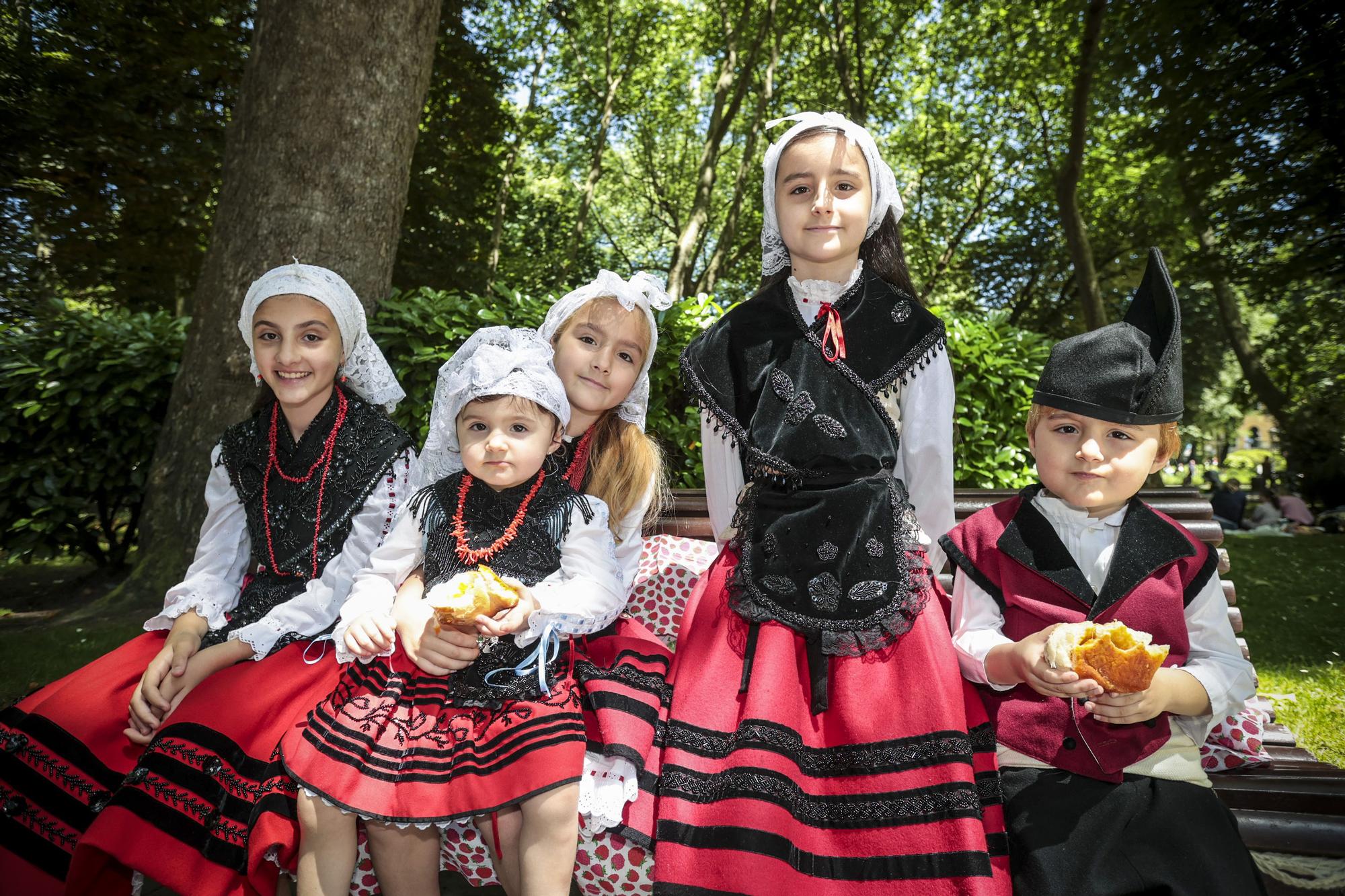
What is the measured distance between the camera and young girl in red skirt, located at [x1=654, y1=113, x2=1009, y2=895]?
1.92 meters

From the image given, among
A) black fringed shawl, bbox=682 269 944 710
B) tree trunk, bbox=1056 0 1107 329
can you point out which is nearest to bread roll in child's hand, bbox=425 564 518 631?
black fringed shawl, bbox=682 269 944 710

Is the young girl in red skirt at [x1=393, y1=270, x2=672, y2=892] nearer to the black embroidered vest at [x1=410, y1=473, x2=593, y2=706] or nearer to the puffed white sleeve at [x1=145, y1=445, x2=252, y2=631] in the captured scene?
the black embroidered vest at [x1=410, y1=473, x2=593, y2=706]

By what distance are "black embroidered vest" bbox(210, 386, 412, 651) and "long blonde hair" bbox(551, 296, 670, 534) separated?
66cm

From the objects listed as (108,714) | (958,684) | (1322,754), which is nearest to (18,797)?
(108,714)

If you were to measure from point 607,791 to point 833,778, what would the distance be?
0.55 metres

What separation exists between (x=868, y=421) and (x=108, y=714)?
2.28 meters

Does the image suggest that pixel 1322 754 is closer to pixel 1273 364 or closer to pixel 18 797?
pixel 18 797

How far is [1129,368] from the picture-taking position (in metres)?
2.05

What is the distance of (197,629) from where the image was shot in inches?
102

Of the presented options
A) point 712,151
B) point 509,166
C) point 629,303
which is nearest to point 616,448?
point 629,303

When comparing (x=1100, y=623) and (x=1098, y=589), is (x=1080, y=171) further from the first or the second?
(x=1100, y=623)

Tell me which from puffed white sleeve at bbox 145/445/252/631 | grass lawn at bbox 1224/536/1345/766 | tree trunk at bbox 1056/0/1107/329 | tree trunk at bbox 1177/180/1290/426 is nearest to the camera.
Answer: puffed white sleeve at bbox 145/445/252/631

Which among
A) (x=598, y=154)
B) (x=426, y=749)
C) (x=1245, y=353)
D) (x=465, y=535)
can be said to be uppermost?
(x=598, y=154)

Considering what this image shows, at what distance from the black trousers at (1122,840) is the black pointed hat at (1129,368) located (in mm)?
855
